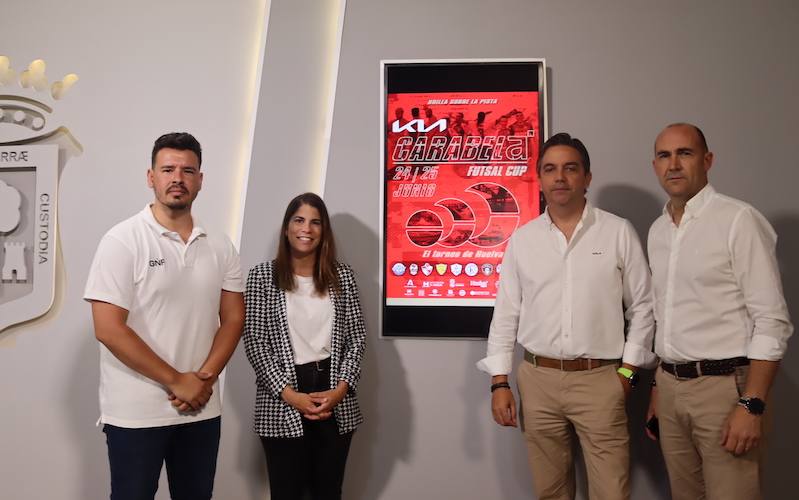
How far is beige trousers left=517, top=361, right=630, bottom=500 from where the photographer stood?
2053 mm

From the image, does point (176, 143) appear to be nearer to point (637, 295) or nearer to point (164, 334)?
point (164, 334)

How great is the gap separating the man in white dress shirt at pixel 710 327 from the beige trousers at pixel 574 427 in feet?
0.65

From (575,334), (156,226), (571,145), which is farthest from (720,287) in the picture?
(156,226)

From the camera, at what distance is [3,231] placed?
2.90m

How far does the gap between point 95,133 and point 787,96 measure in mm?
3556

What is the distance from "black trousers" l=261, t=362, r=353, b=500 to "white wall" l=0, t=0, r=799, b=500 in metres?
0.52

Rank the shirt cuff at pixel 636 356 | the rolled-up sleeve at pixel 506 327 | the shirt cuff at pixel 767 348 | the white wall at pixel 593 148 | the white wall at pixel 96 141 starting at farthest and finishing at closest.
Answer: the white wall at pixel 96 141, the white wall at pixel 593 148, the rolled-up sleeve at pixel 506 327, the shirt cuff at pixel 636 356, the shirt cuff at pixel 767 348

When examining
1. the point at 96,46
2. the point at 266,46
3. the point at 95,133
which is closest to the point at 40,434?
the point at 95,133

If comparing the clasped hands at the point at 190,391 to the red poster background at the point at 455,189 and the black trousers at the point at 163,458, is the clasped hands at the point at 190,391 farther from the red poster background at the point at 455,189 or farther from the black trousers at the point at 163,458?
the red poster background at the point at 455,189

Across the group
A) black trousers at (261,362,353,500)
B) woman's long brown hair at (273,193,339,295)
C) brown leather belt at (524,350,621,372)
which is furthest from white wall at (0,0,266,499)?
brown leather belt at (524,350,621,372)

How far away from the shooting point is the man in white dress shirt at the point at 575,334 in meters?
2.07

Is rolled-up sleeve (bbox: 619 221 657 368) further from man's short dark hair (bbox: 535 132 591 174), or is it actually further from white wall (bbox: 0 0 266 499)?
white wall (bbox: 0 0 266 499)

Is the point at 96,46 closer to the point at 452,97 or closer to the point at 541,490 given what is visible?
the point at 452,97

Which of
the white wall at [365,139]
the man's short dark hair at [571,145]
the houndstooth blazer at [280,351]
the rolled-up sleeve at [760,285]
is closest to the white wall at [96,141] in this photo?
the white wall at [365,139]
